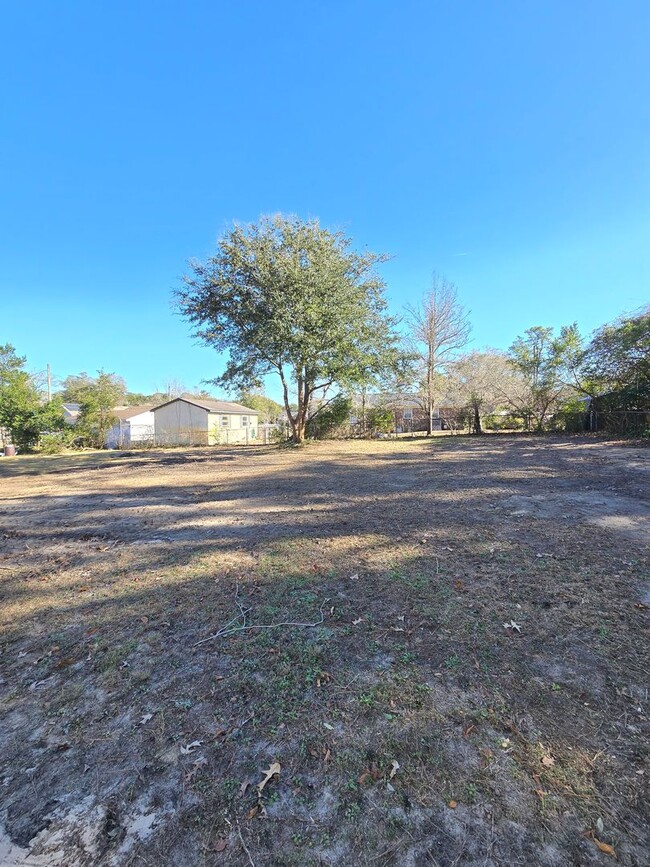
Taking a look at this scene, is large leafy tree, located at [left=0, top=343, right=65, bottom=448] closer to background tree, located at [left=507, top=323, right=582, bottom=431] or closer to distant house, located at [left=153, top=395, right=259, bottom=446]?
distant house, located at [left=153, top=395, right=259, bottom=446]

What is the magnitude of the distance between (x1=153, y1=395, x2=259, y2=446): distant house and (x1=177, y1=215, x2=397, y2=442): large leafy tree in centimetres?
1016

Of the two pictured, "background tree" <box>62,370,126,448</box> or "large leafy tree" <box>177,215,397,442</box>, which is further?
"background tree" <box>62,370,126,448</box>

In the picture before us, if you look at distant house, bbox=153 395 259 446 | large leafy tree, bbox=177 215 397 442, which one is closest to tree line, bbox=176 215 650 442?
large leafy tree, bbox=177 215 397 442

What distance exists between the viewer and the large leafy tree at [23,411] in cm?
1888

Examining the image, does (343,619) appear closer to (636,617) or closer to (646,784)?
(646,784)

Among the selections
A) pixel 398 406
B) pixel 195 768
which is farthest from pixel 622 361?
pixel 195 768

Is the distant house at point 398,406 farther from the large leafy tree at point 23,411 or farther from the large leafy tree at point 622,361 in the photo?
the large leafy tree at point 23,411

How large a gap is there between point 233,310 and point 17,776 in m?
14.4

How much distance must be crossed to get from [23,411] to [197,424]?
36.8 ft

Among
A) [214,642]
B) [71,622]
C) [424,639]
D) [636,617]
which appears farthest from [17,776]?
[636,617]

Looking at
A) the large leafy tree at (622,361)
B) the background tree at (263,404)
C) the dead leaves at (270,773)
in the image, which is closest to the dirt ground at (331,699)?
the dead leaves at (270,773)

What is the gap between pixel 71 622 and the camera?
2.70 m

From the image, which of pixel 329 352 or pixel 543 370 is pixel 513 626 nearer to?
pixel 329 352

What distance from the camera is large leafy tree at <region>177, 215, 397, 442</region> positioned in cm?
1307
